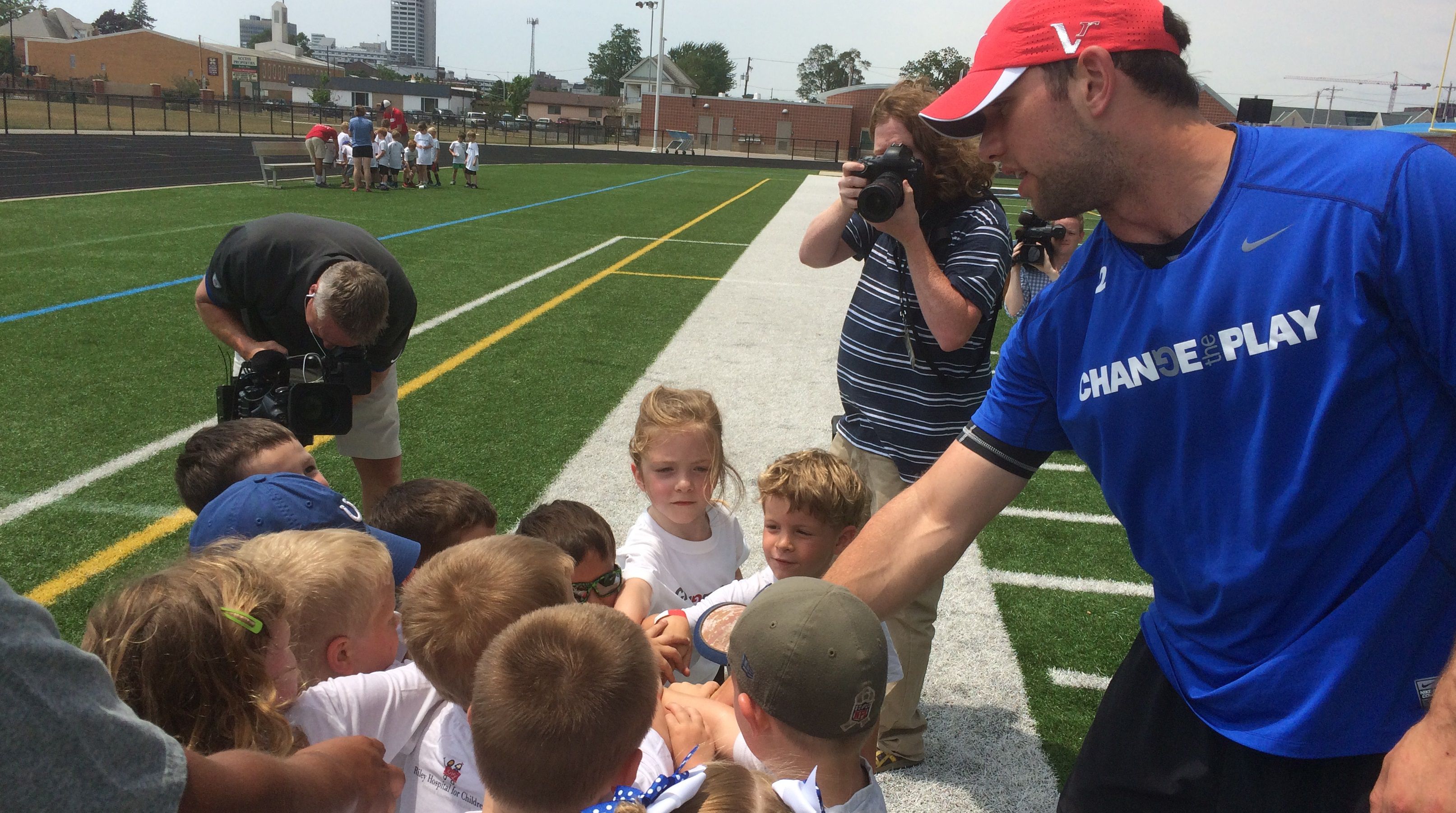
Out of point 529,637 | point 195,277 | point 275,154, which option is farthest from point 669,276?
point 275,154

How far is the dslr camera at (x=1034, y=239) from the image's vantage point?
5340mm

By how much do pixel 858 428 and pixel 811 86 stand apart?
14343 centimetres

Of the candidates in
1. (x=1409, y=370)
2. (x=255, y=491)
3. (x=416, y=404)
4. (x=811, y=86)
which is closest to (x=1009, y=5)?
(x=1409, y=370)

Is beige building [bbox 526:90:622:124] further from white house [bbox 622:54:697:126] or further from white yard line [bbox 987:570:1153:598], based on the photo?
white yard line [bbox 987:570:1153:598]

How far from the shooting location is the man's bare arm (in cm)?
198

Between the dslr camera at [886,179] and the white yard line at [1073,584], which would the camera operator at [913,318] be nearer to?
the dslr camera at [886,179]

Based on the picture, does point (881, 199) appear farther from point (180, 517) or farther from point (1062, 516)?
point (180, 517)

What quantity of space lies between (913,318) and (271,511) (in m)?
1.94

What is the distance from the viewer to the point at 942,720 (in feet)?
11.8

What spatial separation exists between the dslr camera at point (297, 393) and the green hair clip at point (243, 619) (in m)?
1.79

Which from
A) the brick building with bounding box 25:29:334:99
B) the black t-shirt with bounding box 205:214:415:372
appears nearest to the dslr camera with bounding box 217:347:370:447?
the black t-shirt with bounding box 205:214:415:372

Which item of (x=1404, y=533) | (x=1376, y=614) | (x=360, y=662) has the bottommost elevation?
(x=360, y=662)

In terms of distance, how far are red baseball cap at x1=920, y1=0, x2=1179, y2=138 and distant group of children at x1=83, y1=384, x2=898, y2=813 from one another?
927 millimetres

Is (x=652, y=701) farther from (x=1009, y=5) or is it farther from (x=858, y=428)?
(x=858, y=428)
